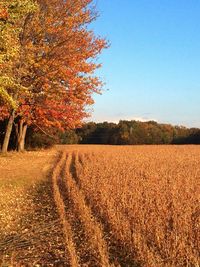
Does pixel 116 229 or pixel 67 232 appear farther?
pixel 67 232

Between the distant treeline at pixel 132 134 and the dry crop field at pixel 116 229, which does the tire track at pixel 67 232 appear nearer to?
the dry crop field at pixel 116 229

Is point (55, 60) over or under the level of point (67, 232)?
over

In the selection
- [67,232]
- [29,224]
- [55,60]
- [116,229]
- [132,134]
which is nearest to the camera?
[116,229]

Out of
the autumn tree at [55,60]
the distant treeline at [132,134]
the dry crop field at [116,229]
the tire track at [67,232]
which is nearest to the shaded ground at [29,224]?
the dry crop field at [116,229]

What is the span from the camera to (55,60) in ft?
108

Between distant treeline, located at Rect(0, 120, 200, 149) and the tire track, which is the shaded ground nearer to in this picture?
the tire track

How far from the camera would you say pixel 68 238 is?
32.6 feet

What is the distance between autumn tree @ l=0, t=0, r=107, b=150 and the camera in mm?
32344

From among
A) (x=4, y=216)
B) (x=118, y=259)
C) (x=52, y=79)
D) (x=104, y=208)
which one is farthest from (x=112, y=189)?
(x=52, y=79)

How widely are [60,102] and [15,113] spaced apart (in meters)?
4.09

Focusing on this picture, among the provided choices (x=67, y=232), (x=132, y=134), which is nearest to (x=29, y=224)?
(x=67, y=232)

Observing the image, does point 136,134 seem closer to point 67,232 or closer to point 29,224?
point 29,224

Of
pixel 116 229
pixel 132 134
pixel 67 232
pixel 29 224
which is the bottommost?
pixel 29 224

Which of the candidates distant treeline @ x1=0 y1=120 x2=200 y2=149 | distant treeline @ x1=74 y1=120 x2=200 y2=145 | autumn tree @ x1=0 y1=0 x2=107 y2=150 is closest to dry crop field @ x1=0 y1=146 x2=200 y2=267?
autumn tree @ x1=0 y1=0 x2=107 y2=150
